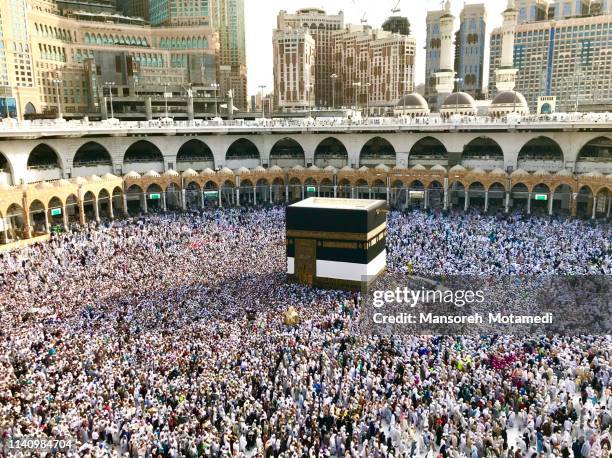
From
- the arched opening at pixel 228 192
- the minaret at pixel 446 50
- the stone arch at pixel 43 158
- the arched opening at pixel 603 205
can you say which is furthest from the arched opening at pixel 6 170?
the minaret at pixel 446 50

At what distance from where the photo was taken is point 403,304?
1844 centimetres

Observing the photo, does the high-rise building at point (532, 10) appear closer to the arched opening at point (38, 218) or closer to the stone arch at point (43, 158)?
the stone arch at point (43, 158)

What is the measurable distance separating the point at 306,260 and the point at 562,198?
2562 cm

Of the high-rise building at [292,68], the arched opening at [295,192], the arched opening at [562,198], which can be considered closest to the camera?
the arched opening at [562,198]

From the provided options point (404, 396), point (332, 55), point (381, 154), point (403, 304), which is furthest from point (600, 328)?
point (332, 55)

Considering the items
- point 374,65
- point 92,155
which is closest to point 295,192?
point 92,155

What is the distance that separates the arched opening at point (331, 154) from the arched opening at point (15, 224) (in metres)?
24.0

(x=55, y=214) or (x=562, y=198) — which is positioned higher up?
(x=55, y=214)

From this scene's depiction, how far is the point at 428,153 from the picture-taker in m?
45.8

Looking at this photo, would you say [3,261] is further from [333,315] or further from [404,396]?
[404,396]

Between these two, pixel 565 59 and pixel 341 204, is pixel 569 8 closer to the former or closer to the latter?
pixel 565 59

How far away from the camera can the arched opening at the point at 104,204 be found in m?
37.7

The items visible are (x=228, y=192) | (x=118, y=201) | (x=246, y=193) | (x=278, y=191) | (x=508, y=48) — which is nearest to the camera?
(x=118, y=201)

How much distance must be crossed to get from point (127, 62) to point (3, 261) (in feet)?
164
